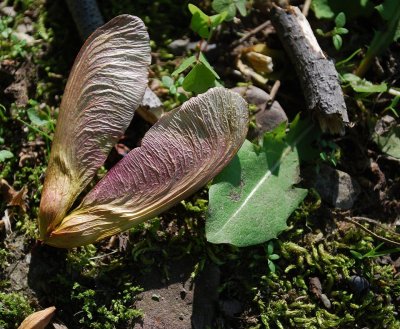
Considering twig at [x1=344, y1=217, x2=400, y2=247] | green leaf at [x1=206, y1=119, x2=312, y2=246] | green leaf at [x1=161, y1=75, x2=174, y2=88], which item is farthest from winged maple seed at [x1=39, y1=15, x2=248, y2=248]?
twig at [x1=344, y1=217, x2=400, y2=247]

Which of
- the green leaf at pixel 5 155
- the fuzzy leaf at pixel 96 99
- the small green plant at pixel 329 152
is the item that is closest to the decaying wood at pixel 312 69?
the small green plant at pixel 329 152

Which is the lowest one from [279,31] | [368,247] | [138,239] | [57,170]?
[368,247]

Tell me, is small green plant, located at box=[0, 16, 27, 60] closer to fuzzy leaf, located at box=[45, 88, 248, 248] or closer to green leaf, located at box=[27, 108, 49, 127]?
green leaf, located at box=[27, 108, 49, 127]

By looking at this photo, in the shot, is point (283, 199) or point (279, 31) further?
point (279, 31)

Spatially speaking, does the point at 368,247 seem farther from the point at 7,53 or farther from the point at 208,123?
the point at 7,53

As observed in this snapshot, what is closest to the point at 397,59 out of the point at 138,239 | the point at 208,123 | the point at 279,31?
the point at 279,31

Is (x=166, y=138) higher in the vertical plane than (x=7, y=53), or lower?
lower

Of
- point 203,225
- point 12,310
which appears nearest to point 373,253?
point 203,225
